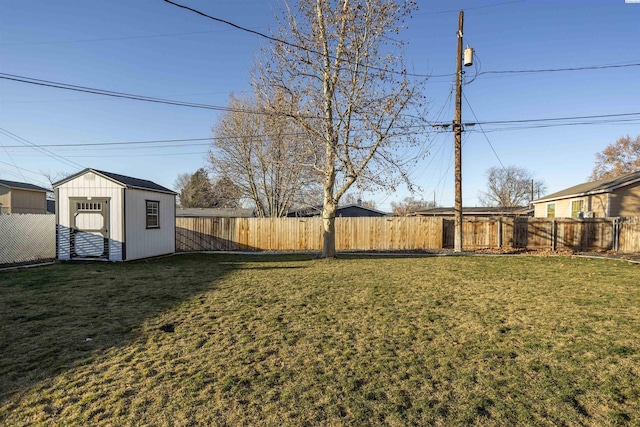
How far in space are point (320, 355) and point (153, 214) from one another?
11562 mm

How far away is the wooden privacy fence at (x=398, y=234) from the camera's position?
48.9ft

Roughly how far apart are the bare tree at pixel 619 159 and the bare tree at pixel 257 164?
29336 millimetres

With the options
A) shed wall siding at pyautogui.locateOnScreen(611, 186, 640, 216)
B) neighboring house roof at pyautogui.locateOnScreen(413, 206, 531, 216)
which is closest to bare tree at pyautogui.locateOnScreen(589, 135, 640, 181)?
neighboring house roof at pyautogui.locateOnScreen(413, 206, 531, 216)

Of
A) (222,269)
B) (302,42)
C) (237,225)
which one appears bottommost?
(222,269)

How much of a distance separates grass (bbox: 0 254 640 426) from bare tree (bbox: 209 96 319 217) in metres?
15.0

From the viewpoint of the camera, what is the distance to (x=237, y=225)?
16.4 m

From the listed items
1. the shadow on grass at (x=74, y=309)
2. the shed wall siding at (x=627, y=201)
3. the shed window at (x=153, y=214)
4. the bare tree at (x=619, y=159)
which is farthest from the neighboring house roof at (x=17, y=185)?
the bare tree at (x=619, y=159)

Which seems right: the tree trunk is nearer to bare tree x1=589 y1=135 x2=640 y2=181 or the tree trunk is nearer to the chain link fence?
the chain link fence

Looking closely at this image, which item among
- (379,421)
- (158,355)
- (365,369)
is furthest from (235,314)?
(379,421)

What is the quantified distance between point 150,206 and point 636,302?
13.9m

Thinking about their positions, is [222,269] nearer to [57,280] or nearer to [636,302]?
[57,280]

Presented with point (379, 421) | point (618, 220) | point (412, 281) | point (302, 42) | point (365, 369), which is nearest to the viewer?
point (379, 421)

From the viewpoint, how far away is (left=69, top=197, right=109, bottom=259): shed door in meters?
11.4

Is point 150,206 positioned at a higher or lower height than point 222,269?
higher
